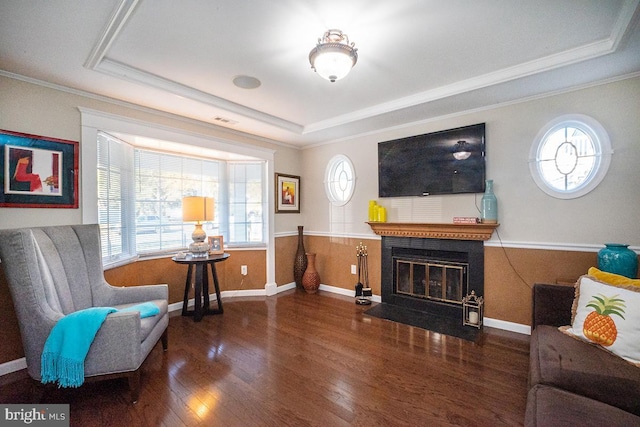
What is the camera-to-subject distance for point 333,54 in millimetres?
1883

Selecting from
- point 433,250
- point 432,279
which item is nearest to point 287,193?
point 433,250

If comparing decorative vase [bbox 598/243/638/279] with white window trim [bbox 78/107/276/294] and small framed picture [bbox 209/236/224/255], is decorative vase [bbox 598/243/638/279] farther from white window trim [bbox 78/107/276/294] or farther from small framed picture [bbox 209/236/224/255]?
white window trim [bbox 78/107/276/294]

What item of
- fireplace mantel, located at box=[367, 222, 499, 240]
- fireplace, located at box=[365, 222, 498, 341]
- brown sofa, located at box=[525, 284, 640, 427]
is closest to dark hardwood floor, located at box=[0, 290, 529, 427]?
fireplace, located at box=[365, 222, 498, 341]

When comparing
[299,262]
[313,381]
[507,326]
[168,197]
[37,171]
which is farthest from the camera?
[299,262]

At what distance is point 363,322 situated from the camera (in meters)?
3.17

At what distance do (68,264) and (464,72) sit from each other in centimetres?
369

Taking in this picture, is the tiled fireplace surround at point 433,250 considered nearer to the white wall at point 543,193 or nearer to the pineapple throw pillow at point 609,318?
the white wall at point 543,193

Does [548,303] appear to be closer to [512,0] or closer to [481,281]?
[481,281]

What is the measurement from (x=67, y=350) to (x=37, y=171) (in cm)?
162

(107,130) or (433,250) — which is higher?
(107,130)

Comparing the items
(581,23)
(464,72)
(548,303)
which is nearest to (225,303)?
(548,303)

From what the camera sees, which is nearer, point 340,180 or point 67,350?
point 67,350

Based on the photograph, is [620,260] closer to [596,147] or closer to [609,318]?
[609,318]

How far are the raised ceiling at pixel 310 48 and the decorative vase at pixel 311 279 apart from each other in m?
2.47
